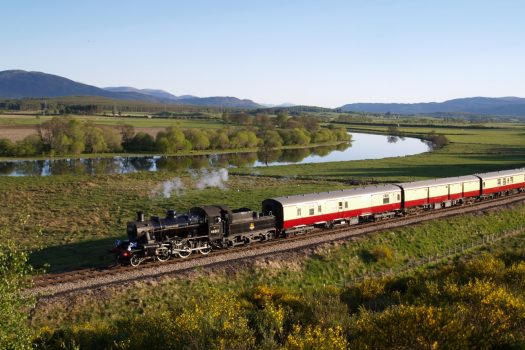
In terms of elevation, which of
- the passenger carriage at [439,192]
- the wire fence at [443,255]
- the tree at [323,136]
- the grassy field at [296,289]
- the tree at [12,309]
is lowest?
the wire fence at [443,255]

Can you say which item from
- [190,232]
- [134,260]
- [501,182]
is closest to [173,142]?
[501,182]

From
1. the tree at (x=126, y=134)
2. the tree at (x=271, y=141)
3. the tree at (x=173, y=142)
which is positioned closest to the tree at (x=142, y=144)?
the tree at (x=126, y=134)

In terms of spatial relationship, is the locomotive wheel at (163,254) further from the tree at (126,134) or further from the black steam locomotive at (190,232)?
the tree at (126,134)

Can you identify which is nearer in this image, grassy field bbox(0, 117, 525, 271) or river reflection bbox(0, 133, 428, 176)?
grassy field bbox(0, 117, 525, 271)

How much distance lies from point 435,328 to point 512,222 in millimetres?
35473

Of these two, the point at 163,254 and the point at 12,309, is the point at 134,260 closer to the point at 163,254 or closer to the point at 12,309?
the point at 163,254

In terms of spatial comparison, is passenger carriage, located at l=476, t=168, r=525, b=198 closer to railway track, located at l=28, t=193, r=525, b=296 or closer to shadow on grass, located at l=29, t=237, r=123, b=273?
railway track, located at l=28, t=193, r=525, b=296

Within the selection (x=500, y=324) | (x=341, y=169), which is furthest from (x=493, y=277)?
(x=341, y=169)

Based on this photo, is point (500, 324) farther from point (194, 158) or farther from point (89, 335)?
point (194, 158)

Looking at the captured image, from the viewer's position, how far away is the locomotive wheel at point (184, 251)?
2822cm

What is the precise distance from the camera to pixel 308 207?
34.1m

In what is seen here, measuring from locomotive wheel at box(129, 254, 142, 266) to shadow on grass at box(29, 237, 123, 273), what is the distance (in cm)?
256

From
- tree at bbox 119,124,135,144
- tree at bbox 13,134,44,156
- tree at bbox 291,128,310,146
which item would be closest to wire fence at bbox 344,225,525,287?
tree at bbox 13,134,44,156

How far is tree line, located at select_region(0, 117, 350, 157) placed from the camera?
4087 inches
